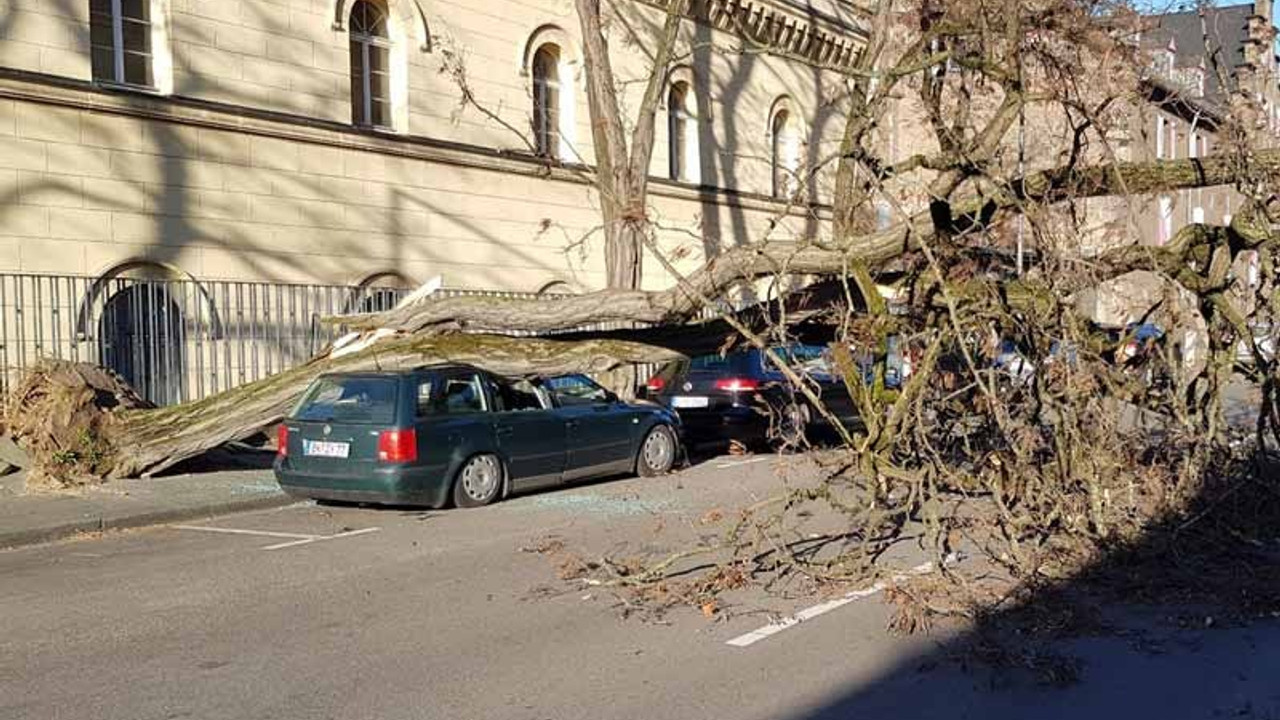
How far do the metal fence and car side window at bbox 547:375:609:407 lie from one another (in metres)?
3.52

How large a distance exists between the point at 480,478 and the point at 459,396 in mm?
831

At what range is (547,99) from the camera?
81.0 ft

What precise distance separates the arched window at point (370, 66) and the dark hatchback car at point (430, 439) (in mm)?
8993

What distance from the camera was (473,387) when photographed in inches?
504

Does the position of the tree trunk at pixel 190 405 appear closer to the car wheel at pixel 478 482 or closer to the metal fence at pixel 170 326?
the metal fence at pixel 170 326

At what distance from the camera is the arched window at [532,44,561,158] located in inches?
960

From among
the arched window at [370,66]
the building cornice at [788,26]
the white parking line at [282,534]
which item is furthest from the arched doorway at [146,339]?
the building cornice at [788,26]

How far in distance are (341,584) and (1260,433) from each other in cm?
666

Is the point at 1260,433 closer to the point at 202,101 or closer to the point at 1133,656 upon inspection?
the point at 1133,656

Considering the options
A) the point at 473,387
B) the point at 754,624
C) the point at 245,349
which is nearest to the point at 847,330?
the point at 754,624

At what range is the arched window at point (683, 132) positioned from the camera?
92.2 feet

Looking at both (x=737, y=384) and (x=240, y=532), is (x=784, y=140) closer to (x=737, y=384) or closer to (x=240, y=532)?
(x=737, y=384)

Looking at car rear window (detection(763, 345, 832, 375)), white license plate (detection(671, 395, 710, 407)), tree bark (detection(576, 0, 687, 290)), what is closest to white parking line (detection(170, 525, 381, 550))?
car rear window (detection(763, 345, 832, 375))

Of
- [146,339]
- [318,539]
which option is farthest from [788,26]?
[318,539]
